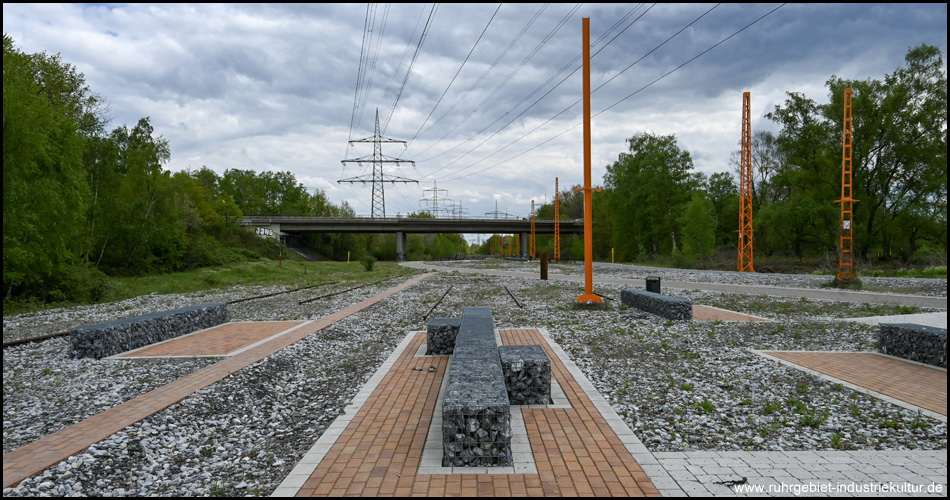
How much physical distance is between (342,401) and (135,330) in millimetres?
5610

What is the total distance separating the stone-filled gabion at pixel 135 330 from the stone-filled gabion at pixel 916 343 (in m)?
13.1

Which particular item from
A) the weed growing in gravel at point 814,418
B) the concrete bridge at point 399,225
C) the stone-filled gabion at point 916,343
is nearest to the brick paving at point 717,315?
the stone-filled gabion at point 916,343

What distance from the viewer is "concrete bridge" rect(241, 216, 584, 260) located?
65938 mm

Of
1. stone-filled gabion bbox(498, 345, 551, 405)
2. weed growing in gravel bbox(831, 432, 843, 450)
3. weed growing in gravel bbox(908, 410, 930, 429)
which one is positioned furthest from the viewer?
stone-filled gabion bbox(498, 345, 551, 405)

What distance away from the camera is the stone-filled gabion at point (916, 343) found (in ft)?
23.7

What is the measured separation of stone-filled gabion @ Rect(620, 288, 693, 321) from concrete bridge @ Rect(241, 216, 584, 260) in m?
57.6

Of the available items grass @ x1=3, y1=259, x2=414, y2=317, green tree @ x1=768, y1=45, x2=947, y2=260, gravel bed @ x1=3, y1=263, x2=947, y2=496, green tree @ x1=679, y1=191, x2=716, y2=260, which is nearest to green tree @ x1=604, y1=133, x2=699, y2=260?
green tree @ x1=679, y1=191, x2=716, y2=260

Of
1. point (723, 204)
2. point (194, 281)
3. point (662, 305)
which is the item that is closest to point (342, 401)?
point (662, 305)

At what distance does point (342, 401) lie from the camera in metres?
6.26

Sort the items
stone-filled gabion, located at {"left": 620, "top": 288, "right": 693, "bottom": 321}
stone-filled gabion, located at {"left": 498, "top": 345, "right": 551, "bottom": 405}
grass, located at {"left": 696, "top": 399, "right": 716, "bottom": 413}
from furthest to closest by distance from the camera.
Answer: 1. stone-filled gabion, located at {"left": 620, "top": 288, "right": 693, "bottom": 321}
2. stone-filled gabion, located at {"left": 498, "top": 345, "right": 551, "bottom": 405}
3. grass, located at {"left": 696, "top": 399, "right": 716, "bottom": 413}

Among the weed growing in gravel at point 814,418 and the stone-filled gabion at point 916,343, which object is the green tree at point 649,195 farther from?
the weed growing in gravel at point 814,418

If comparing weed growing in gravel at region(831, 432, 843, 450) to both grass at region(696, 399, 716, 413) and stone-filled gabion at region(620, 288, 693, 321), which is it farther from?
stone-filled gabion at region(620, 288, 693, 321)

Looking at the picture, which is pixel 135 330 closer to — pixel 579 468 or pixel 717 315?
pixel 579 468

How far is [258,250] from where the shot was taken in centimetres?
5078
